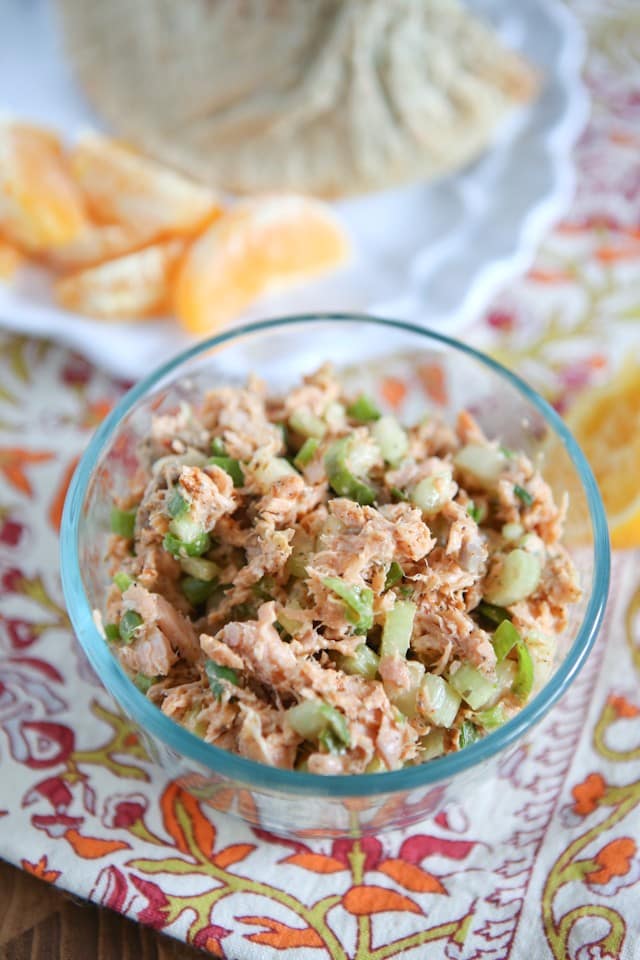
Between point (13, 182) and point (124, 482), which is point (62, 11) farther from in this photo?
point (124, 482)

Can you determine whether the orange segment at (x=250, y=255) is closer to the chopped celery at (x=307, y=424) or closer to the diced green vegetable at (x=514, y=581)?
the chopped celery at (x=307, y=424)

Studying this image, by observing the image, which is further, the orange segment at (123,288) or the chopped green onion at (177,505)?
the orange segment at (123,288)

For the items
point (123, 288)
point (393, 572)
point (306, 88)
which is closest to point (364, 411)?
point (393, 572)

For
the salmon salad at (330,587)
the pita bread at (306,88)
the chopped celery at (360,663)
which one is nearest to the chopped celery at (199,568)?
the salmon salad at (330,587)

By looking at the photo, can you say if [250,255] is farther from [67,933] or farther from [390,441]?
[67,933]

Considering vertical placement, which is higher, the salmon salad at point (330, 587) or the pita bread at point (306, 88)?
the pita bread at point (306, 88)
